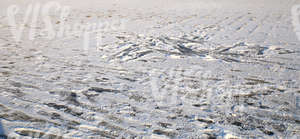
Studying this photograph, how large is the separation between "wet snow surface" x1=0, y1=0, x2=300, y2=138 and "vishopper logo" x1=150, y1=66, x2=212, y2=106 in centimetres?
1

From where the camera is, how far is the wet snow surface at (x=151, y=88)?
2236 mm

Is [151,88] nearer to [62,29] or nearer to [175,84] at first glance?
[175,84]

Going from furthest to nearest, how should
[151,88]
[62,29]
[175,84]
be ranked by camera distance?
1. [62,29]
2. [175,84]
3. [151,88]

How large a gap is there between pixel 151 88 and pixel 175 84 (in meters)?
0.38

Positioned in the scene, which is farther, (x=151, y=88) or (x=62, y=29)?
(x=62, y=29)

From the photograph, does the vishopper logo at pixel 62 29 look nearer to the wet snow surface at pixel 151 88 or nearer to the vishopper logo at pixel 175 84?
the wet snow surface at pixel 151 88

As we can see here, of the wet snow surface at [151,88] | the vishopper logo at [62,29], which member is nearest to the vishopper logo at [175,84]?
the wet snow surface at [151,88]

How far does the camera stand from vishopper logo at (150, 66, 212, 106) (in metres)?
2.80

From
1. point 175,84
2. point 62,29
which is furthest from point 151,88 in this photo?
point 62,29

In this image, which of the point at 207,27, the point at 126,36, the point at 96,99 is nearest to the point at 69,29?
the point at 126,36

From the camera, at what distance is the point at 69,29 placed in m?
6.95

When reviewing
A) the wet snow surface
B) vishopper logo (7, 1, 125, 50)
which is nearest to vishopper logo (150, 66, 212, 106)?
the wet snow surface

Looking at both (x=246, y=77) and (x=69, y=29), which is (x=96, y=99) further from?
(x=69, y=29)

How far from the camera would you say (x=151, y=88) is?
10.1 feet
